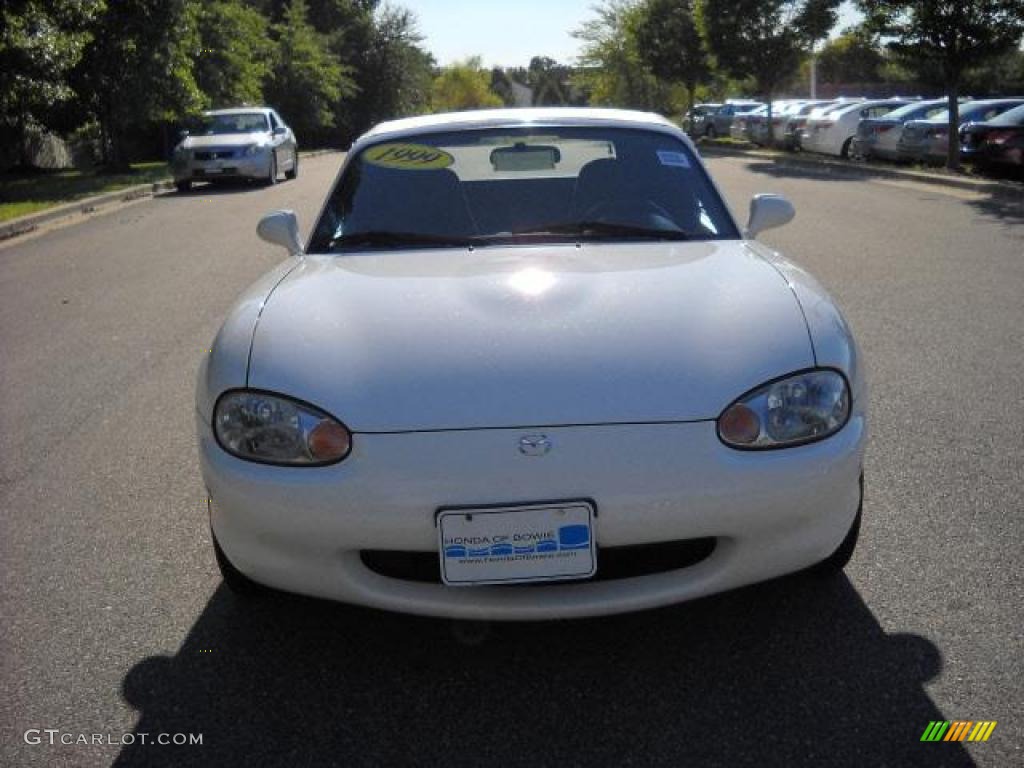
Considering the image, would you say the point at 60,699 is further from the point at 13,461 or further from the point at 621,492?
the point at 13,461

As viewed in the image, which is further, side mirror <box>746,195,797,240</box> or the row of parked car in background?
the row of parked car in background

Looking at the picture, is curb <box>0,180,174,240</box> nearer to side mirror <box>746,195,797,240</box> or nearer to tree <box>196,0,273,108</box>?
tree <box>196,0,273,108</box>

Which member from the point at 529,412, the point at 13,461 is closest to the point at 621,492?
the point at 529,412

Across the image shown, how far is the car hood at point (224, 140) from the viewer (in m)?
19.9

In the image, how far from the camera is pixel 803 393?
2670 mm

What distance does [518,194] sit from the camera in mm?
4016

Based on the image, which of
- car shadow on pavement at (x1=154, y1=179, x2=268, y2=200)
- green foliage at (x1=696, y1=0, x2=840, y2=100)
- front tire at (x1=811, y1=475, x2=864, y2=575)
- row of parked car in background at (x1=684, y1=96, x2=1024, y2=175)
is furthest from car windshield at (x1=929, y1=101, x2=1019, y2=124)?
front tire at (x1=811, y1=475, x2=864, y2=575)

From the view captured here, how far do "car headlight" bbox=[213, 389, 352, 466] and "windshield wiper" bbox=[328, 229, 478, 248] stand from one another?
1154mm

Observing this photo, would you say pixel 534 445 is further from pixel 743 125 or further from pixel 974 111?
pixel 743 125

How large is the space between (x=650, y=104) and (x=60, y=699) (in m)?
67.4

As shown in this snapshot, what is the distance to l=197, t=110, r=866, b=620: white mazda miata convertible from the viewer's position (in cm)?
246

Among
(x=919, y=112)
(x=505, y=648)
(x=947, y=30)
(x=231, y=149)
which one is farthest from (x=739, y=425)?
(x=919, y=112)

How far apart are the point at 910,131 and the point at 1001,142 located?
4.08 meters

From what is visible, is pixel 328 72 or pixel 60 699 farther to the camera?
pixel 328 72
